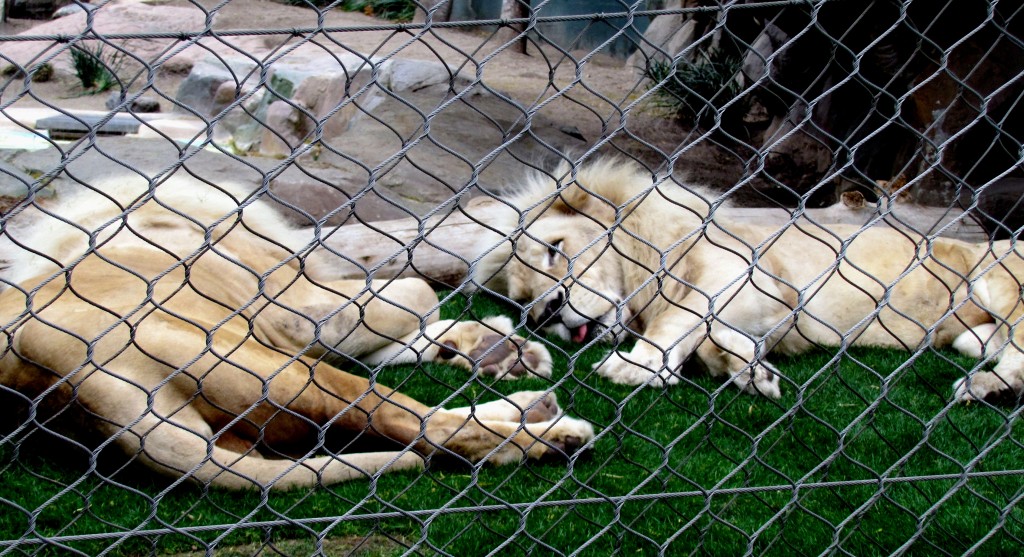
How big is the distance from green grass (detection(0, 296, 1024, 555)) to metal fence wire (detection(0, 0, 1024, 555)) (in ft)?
0.05

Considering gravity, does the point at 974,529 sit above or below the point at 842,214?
Answer: above

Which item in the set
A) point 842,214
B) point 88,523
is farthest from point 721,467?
point 842,214

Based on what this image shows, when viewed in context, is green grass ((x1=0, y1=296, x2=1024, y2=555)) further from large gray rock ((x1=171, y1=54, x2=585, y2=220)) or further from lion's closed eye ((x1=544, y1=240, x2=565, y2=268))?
lion's closed eye ((x1=544, y1=240, x2=565, y2=268))

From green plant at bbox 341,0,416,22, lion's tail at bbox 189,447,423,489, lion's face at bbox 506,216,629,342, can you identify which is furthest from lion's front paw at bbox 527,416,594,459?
green plant at bbox 341,0,416,22

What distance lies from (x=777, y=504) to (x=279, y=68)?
434 inches

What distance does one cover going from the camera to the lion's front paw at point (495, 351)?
14.5 ft

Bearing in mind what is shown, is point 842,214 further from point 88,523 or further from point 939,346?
point 88,523

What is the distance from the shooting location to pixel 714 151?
10602 mm

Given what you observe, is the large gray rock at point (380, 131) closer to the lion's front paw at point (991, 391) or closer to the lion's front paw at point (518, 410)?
the lion's front paw at point (518, 410)

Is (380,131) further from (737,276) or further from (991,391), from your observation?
(991,391)

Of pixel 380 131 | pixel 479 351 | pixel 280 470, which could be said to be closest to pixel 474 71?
pixel 380 131

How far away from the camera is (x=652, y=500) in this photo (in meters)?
3.01

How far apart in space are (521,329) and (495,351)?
0.68 meters

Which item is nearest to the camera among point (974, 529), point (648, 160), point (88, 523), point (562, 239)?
point (88, 523)
